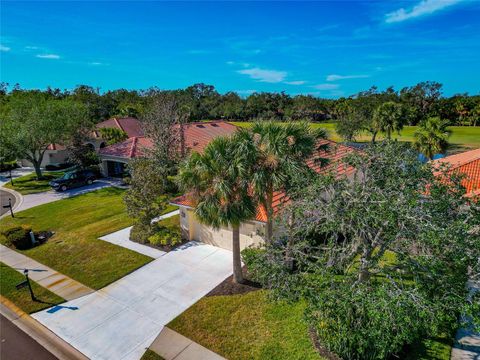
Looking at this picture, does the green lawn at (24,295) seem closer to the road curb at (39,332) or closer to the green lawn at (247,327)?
the road curb at (39,332)

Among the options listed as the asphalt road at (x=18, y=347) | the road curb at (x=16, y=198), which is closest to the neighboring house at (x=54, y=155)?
the road curb at (x=16, y=198)

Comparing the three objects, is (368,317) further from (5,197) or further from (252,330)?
(5,197)

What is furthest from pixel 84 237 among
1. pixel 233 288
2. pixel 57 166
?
pixel 57 166

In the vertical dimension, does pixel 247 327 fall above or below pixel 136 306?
above

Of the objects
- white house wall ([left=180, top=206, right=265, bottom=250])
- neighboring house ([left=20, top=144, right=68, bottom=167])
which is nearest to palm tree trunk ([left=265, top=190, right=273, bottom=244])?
white house wall ([left=180, top=206, right=265, bottom=250])

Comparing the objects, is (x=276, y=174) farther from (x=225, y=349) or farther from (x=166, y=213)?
(x=166, y=213)
